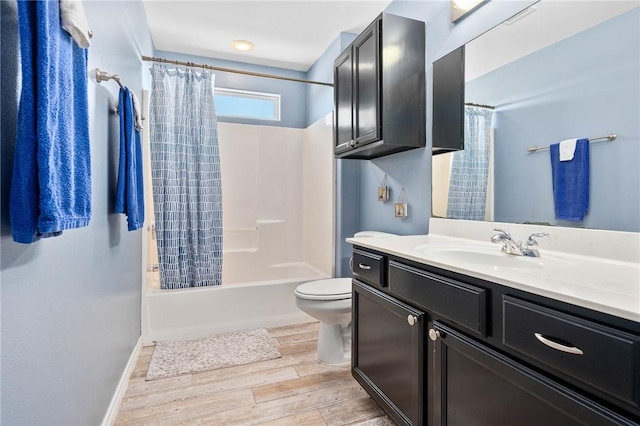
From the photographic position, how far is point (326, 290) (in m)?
2.11

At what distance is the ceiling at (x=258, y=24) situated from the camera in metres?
2.48

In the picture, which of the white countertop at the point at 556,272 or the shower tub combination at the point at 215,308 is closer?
the white countertop at the point at 556,272

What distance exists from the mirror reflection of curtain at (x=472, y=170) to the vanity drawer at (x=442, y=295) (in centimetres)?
59

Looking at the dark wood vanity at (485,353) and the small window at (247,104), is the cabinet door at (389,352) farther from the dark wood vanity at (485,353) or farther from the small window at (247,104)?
the small window at (247,104)

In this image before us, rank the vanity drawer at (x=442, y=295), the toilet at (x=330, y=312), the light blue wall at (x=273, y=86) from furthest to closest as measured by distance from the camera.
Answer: the light blue wall at (x=273, y=86)
the toilet at (x=330, y=312)
the vanity drawer at (x=442, y=295)

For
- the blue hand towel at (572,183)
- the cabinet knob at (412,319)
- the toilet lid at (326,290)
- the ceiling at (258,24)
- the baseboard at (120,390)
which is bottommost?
the baseboard at (120,390)

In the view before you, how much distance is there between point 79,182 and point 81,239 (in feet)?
1.18

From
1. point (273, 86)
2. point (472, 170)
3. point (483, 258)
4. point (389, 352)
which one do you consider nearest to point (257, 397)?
point (389, 352)

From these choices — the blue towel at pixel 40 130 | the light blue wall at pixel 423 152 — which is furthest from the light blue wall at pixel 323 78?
the blue towel at pixel 40 130

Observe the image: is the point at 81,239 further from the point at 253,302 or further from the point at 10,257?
the point at 253,302

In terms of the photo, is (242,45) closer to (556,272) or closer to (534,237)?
(534,237)

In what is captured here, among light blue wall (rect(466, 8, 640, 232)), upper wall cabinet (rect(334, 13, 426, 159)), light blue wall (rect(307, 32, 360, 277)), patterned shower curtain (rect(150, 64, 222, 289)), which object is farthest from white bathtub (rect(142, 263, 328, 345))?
light blue wall (rect(466, 8, 640, 232))

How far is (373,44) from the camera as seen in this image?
75.4 inches

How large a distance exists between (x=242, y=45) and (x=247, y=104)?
0.69 meters
